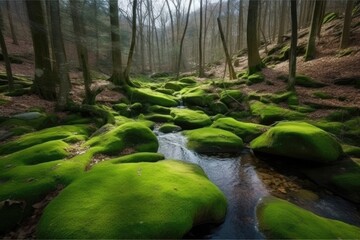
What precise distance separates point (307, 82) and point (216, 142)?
7423 mm

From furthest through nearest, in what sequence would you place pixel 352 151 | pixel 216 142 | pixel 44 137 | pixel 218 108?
pixel 218 108, pixel 216 142, pixel 44 137, pixel 352 151

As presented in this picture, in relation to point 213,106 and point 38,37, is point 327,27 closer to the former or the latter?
point 213,106

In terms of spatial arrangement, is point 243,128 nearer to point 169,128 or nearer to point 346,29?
point 169,128

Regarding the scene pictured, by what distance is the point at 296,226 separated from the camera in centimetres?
430

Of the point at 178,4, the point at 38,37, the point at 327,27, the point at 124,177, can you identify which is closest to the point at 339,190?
the point at 124,177

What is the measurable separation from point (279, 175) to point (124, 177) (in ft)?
15.2

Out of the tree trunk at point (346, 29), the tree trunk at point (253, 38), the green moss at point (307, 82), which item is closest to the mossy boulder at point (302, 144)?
the green moss at point (307, 82)

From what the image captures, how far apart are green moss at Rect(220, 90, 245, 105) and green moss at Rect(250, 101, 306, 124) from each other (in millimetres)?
1890

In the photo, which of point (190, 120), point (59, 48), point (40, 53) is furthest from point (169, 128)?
point (40, 53)

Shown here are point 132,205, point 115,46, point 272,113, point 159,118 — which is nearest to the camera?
point 132,205

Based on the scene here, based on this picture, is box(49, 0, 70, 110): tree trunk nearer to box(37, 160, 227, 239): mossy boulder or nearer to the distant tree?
box(37, 160, 227, 239): mossy boulder

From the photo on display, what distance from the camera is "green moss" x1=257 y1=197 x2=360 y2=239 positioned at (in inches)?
163

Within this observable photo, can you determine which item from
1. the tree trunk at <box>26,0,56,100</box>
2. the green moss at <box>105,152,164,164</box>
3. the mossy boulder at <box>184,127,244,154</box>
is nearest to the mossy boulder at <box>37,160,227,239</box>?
the green moss at <box>105,152,164,164</box>

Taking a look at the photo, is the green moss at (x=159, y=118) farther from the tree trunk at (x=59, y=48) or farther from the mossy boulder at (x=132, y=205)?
the mossy boulder at (x=132, y=205)
